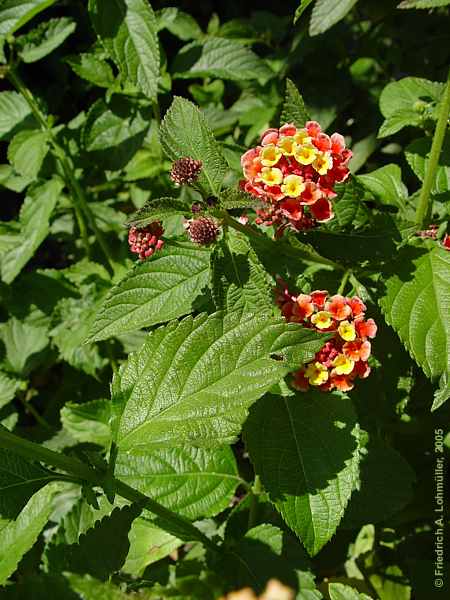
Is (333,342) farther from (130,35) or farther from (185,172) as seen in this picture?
(130,35)

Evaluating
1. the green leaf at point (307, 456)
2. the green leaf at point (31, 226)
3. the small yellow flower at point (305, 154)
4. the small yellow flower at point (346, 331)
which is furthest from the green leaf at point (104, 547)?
the green leaf at point (31, 226)

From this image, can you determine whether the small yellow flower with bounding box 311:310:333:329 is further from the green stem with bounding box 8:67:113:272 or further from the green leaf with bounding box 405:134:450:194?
the green stem with bounding box 8:67:113:272

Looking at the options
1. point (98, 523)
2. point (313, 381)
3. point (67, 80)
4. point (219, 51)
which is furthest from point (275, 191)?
point (67, 80)

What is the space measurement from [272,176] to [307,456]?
23.0 inches

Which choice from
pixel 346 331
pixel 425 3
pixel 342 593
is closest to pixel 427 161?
pixel 425 3

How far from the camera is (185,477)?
5.56ft

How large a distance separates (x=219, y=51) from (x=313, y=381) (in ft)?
4.72

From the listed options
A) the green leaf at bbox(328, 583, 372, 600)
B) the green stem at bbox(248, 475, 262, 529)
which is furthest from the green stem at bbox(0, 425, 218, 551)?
the green leaf at bbox(328, 583, 372, 600)

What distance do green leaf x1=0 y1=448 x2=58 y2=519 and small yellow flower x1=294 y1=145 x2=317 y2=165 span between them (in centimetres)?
79

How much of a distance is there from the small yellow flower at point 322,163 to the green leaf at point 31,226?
120 cm

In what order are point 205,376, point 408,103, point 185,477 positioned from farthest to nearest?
point 408,103 < point 185,477 < point 205,376

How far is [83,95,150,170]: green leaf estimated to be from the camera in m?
2.32

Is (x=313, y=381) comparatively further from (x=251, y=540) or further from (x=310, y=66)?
(x=310, y=66)

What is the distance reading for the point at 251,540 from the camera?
1567 millimetres
